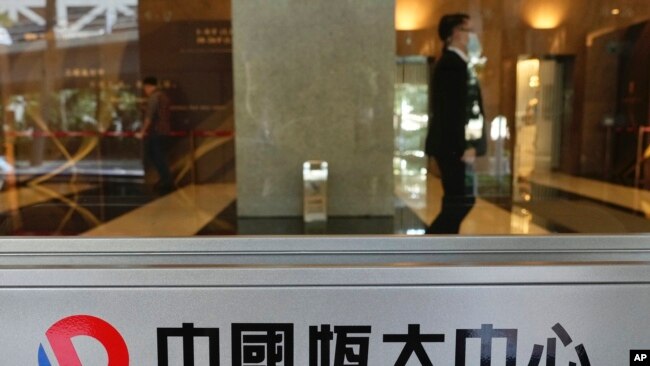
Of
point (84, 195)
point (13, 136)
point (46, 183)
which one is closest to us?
point (84, 195)

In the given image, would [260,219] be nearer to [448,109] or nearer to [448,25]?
[448,109]

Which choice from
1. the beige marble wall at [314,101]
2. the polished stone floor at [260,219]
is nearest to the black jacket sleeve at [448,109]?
the polished stone floor at [260,219]

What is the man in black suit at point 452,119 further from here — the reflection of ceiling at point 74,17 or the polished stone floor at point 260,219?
the reflection of ceiling at point 74,17

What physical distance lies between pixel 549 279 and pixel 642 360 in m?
0.24

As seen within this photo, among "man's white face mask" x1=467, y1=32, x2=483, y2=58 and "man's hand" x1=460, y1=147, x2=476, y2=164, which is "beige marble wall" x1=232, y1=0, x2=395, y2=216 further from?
"man's white face mask" x1=467, y1=32, x2=483, y2=58

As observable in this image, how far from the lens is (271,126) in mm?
4613

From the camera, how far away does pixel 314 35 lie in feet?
14.7

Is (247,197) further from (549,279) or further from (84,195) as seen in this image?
(549,279)

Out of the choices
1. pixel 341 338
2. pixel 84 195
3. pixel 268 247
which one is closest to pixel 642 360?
pixel 341 338

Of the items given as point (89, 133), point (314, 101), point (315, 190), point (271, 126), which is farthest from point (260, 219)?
point (89, 133)

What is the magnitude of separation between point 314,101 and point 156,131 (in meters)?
4.32

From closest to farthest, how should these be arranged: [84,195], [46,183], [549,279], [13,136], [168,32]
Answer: [549,279]
[84,195]
[46,183]
[168,32]
[13,136]

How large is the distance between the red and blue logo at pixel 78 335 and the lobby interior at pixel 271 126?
359cm

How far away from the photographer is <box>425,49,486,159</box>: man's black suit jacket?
355 centimetres
